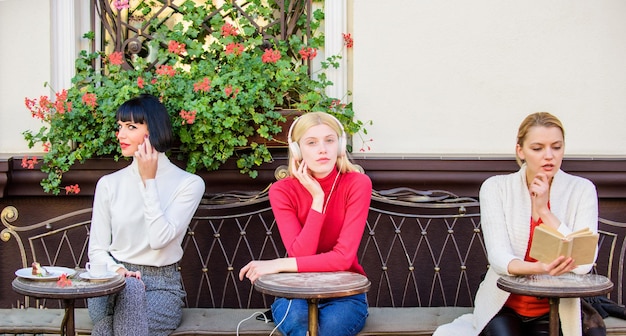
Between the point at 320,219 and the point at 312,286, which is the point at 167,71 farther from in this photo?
the point at 312,286

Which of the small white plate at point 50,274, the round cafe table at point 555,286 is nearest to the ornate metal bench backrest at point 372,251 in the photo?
the small white plate at point 50,274

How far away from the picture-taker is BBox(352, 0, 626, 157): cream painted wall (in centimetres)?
549

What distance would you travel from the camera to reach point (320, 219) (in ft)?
14.1

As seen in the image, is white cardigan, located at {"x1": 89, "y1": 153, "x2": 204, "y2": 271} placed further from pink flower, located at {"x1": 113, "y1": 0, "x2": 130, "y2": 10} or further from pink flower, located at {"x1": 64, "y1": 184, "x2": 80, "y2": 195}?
pink flower, located at {"x1": 113, "y1": 0, "x2": 130, "y2": 10}

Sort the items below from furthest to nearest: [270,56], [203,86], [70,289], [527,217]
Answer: [270,56] < [203,86] < [527,217] < [70,289]

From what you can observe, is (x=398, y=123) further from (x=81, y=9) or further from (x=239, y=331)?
(x=81, y=9)

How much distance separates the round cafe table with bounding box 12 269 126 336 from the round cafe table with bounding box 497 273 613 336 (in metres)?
1.84

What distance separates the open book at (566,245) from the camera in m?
3.79

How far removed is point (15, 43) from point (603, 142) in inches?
155

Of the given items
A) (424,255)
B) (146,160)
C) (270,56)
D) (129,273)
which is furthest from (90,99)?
(424,255)

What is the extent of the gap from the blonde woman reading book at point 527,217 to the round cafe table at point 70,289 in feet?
5.52

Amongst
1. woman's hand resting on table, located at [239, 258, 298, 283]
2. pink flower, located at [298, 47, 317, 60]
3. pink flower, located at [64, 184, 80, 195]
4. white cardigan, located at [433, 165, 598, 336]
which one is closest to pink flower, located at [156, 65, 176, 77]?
pink flower, located at [298, 47, 317, 60]

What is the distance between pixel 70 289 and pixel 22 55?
7.45 ft

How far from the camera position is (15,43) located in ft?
18.2
